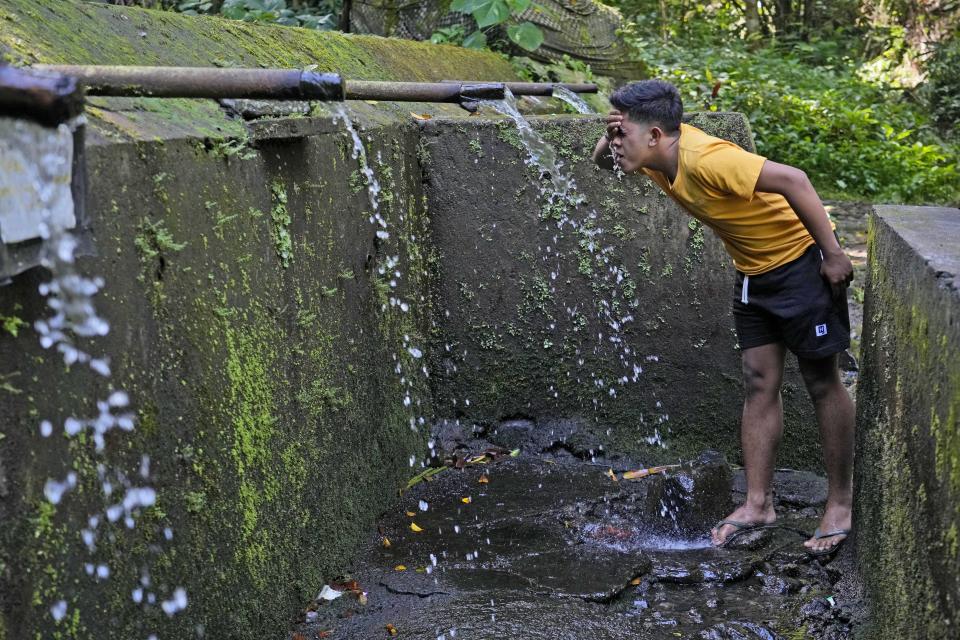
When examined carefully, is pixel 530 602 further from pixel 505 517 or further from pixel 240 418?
pixel 240 418

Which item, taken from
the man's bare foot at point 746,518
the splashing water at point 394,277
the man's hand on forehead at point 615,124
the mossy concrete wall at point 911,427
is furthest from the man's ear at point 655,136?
the man's bare foot at point 746,518

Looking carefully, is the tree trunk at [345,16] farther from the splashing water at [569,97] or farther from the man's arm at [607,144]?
the man's arm at [607,144]

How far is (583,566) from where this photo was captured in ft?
11.9

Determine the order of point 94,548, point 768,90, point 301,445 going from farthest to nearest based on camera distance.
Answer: point 768,90
point 301,445
point 94,548

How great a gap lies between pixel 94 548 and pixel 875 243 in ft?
8.99

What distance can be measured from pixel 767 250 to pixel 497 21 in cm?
312

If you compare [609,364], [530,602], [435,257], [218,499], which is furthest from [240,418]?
[609,364]

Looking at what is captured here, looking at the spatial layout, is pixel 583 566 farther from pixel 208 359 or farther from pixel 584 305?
pixel 208 359

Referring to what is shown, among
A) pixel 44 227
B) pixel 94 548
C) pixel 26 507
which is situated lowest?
pixel 94 548

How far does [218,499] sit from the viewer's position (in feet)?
8.58

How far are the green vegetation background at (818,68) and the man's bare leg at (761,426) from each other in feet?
10.6

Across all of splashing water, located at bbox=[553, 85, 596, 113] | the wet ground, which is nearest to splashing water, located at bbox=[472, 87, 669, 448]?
splashing water, located at bbox=[553, 85, 596, 113]

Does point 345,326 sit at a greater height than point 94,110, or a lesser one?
lesser

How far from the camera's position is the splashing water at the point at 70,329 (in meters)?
1.74
